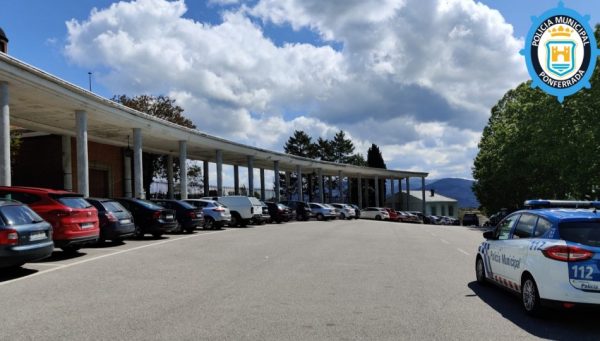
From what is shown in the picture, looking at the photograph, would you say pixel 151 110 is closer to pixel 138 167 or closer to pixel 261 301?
pixel 138 167

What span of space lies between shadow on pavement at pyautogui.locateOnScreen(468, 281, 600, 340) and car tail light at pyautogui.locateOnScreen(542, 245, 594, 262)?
2.75ft

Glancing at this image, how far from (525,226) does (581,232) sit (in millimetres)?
1137

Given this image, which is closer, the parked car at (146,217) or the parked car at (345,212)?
the parked car at (146,217)

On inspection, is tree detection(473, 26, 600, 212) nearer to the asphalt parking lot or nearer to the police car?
the asphalt parking lot

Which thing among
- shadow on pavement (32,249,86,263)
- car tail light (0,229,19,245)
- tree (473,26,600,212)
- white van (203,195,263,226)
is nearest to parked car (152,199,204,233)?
white van (203,195,263,226)

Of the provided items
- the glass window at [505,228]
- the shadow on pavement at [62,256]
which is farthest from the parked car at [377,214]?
the glass window at [505,228]

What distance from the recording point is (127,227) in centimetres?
1612

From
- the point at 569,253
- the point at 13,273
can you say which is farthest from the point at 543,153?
the point at 13,273

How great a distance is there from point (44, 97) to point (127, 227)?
10702 millimetres

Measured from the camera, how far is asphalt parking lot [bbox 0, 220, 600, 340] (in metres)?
6.21

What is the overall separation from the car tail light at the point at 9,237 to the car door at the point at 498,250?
8666 mm

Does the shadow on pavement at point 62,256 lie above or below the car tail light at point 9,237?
below

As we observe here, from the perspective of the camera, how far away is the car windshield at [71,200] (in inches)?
516

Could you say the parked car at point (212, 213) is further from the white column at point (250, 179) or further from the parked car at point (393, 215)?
the parked car at point (393, 215)
